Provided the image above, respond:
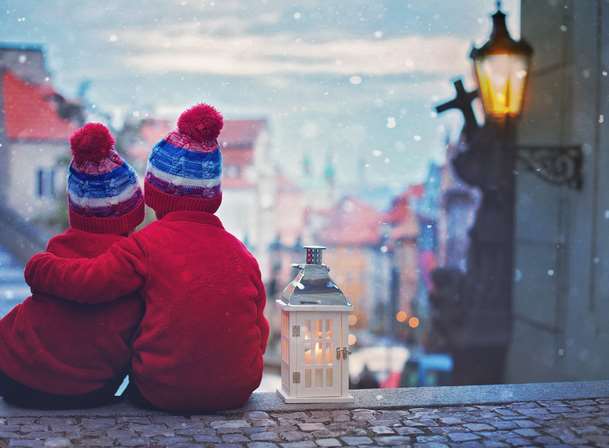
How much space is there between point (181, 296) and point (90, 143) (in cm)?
85

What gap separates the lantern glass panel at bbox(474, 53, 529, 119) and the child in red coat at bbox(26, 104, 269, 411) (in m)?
3.14

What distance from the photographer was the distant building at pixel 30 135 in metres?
19.7

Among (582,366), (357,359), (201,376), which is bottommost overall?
(357,359)

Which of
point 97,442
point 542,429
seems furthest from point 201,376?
point 542,429

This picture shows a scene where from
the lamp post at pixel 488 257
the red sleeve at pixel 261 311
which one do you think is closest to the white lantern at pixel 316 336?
Result: the red sleeve at pixel 261 311

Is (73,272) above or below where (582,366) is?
above

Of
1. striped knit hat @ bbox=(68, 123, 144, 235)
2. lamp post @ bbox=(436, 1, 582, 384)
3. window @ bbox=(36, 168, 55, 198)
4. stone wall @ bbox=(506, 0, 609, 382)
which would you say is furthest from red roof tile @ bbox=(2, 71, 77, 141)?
striped knit hat @ bbox=(68, 123, 144, 235)

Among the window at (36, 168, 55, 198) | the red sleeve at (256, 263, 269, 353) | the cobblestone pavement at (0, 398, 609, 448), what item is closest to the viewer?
the cobblestone pavement at (0, 398, 609, 448)

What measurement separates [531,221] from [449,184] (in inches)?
208

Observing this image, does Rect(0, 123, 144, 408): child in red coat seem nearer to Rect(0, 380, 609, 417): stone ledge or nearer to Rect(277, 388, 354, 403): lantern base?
Rect(0, 380, 609, 417): stone ledge

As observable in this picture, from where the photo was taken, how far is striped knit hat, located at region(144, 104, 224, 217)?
15.2ft

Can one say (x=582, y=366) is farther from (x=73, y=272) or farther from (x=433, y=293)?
(x=73, y=272)

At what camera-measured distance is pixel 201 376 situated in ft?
15.4

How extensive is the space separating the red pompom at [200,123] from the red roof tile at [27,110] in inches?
595
